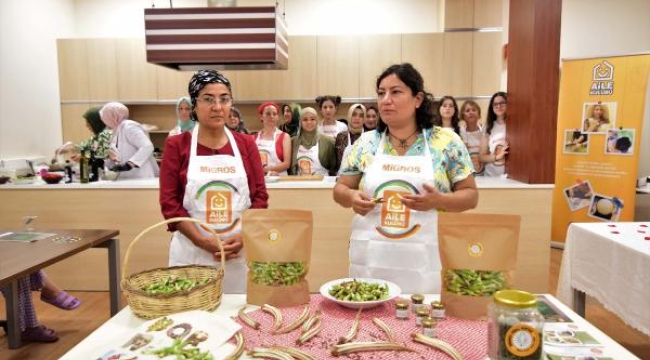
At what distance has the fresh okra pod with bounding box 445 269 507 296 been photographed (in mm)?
1344

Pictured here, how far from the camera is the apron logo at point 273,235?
145 cm

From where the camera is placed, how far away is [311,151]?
4.63 meters

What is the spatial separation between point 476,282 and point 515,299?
1.09 ft

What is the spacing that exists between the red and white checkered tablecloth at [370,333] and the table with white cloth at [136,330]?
3 centimetres

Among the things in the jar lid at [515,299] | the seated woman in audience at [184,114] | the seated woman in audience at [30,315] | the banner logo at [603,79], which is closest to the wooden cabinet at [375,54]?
the banner logo at [603,79]

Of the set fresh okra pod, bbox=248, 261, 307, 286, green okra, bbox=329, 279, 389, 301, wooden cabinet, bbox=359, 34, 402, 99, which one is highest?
wooden cabinet, bbox=359, 34, 402, 99

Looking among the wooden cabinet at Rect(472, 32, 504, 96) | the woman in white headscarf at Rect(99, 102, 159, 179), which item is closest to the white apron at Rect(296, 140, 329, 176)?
the woman in white headscarf at Rect(99, 102, 159, 179)

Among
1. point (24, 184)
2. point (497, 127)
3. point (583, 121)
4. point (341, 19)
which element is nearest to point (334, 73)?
point (341, 19)

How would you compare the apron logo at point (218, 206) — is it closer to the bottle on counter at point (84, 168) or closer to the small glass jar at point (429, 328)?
the small glass jar at point (429, 328)

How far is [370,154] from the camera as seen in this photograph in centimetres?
198

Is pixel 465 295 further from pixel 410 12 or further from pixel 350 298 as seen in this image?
pixel 410 12

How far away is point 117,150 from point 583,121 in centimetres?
446

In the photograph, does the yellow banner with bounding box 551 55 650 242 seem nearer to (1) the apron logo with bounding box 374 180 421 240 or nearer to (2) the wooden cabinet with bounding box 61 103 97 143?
(1) the apron logo with bounding box 374 180 421 240

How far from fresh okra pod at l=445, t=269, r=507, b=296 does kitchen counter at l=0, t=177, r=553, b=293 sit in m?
2.36
